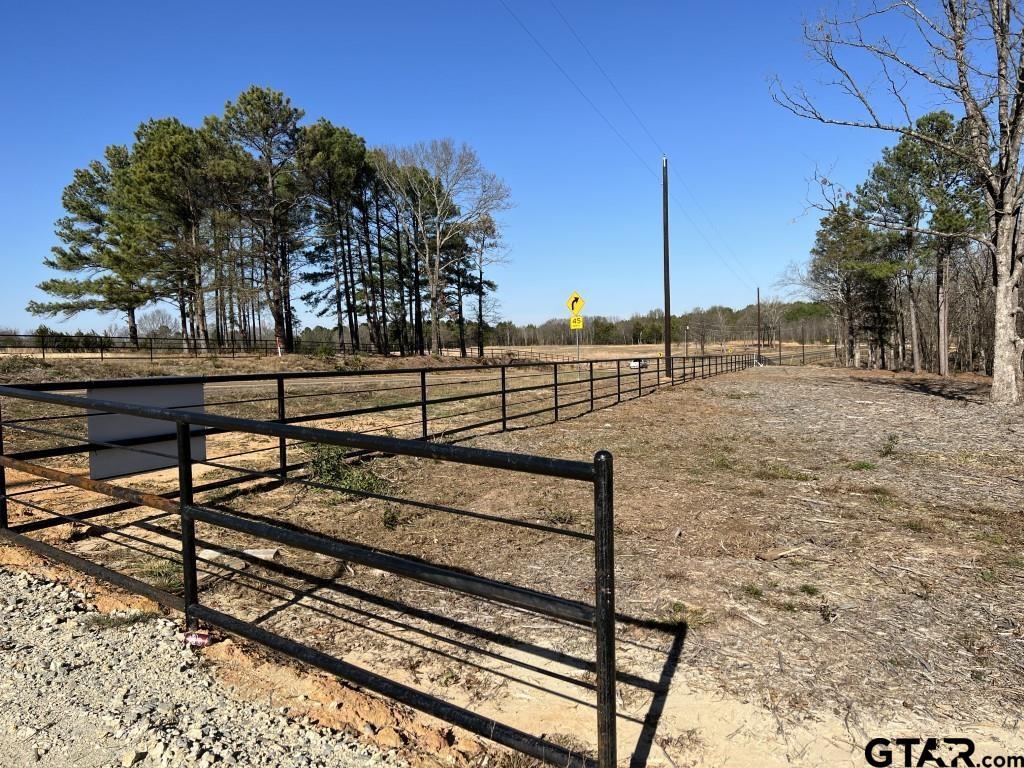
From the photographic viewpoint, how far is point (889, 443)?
838 cm

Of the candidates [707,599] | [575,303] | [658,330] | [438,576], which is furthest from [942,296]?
[658,330]

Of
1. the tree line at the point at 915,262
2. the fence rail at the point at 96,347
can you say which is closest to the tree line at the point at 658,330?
the tree line at the point at 915,262

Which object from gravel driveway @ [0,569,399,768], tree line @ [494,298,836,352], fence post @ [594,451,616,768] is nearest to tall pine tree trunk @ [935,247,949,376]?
fence post @ [594,451,616,768]

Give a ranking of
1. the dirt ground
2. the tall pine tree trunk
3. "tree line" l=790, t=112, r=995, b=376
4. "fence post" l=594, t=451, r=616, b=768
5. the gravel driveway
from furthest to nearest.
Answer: the tall pine tree trunk, "tree line" l=790, t=112, r=995, b=376, the dirt ground, the gravel driveway, "fence post" l=594, t=451, r=616, b=768

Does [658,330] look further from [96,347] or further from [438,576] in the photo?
[438,576]

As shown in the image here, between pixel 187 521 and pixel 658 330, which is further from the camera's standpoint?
pixel 658 330

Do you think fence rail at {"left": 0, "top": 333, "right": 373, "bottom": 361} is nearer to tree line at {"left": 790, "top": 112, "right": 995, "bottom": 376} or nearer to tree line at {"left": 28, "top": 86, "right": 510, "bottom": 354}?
tree line at {"left": 28, "top": 86, "right": 510, "bottom": 354}

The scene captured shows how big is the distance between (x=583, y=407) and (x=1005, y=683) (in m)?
10.7

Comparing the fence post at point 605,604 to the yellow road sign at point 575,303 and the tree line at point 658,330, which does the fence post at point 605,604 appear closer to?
the yellow road sign at point 575,303

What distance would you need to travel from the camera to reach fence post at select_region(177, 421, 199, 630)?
2.54 meters

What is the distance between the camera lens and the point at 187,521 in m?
2.55

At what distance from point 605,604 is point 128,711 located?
179 centimetres

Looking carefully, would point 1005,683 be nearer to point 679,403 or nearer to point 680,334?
point 679,403

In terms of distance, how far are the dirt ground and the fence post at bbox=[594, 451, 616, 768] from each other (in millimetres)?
160
